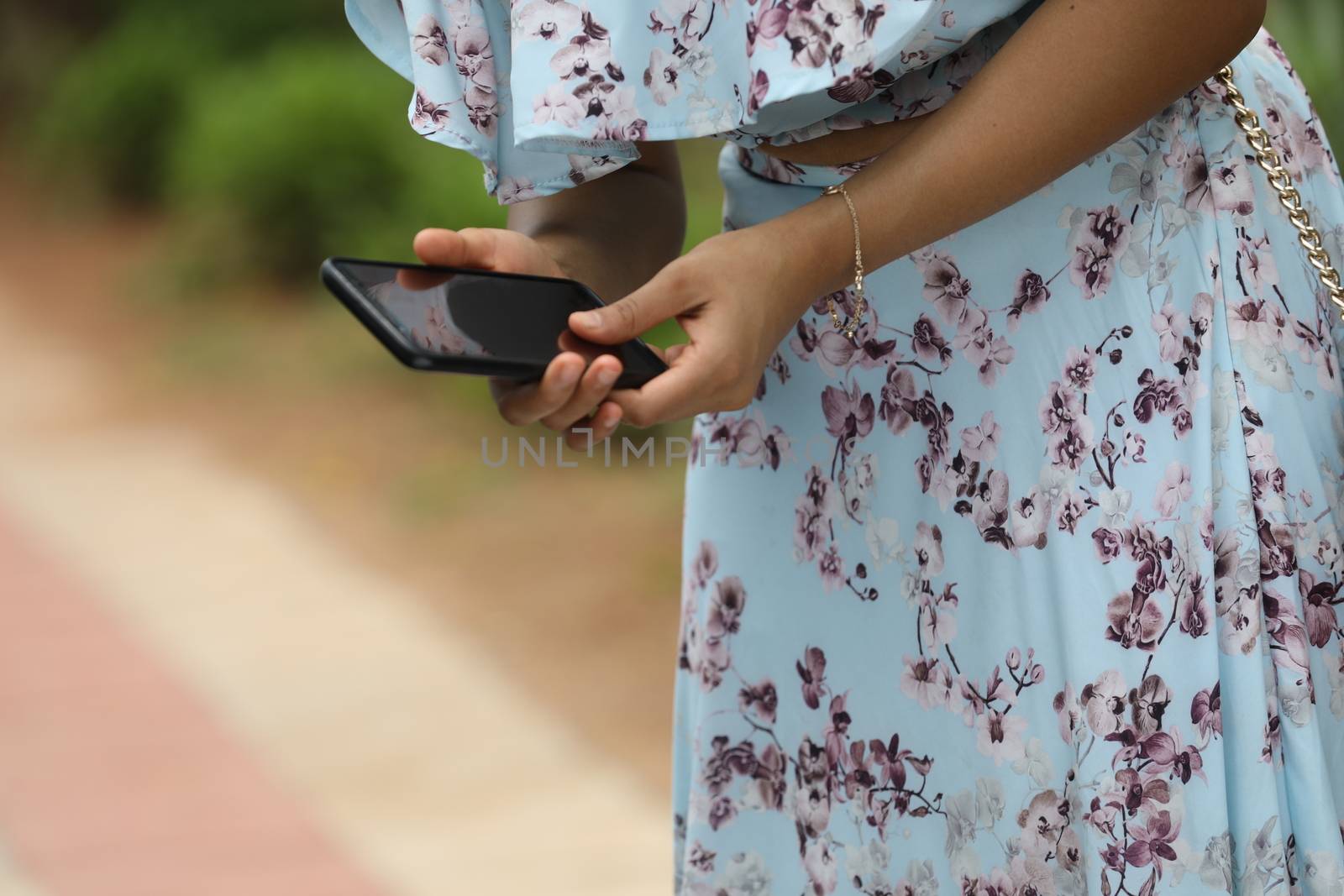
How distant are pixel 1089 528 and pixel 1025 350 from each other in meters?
0.13

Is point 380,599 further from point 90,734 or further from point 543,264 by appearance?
point 543,264

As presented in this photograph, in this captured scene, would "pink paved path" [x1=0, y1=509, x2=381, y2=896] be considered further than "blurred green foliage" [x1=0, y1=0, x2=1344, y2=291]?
No

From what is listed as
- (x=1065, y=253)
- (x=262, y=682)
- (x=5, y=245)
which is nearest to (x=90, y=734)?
(x=262, y=682)

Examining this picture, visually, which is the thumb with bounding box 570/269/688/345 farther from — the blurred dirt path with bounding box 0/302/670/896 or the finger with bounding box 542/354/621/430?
the blurred dirt path with bounding box 0/302/670/896

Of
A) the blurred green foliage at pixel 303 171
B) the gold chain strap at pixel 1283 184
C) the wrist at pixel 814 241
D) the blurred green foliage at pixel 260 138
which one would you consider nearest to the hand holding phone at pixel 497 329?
the wrist at pixel 814 241

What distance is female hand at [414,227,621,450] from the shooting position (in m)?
0.96

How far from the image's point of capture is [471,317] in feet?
3.26

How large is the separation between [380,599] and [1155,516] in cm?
277

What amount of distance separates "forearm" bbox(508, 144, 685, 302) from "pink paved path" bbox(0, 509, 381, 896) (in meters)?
1.63

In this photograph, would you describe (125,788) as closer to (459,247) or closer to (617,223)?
(617,223)

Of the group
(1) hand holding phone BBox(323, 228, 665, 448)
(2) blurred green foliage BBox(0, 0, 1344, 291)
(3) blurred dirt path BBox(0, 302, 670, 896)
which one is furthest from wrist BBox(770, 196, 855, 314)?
(2) blurred green foliage BBox(0, 0, 1344, 291)

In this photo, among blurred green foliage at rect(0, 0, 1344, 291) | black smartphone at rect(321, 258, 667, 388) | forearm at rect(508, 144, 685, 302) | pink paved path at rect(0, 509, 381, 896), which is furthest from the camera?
blurred green foliage at rect(0, 0, 1344, 291)

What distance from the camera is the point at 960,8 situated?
3.35 feet

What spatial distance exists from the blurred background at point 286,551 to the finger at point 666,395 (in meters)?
1.75
